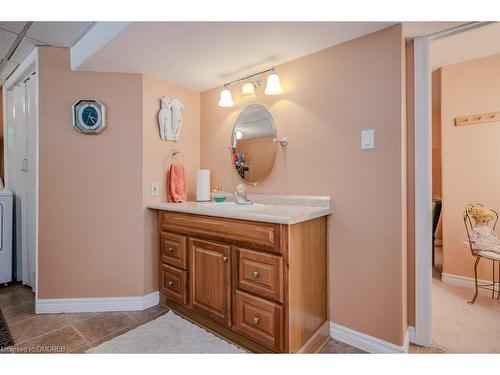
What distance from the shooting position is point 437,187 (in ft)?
13.1

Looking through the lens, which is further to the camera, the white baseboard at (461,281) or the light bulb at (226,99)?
the white baseboard at (461,281)

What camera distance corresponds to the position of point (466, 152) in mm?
2592

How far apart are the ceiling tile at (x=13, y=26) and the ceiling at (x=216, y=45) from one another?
0.39m

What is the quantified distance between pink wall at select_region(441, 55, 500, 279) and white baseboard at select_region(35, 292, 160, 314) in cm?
294

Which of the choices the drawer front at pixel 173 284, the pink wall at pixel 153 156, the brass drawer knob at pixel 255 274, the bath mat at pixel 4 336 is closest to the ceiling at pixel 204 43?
the pink wall at pixel 153 156

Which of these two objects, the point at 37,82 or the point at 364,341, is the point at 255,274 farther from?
the point at 37,82

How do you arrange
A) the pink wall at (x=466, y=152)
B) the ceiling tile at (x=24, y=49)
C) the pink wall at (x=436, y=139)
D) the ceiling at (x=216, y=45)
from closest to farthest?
the ceiling at (x=216, y=45), the ceiling tile at (x=24, y=49), the pink wall at (x=466, y=152), the pink wall at (x=436, y=139)

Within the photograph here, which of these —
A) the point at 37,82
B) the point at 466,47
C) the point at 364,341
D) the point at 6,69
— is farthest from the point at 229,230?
the point at 6,69

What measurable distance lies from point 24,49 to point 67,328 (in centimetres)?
222

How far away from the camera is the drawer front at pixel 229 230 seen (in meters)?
1.46

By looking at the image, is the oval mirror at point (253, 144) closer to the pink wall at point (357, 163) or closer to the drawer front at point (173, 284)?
the pink wall at point (357, 163)

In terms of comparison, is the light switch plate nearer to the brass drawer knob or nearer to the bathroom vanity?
the bathroom vanity
